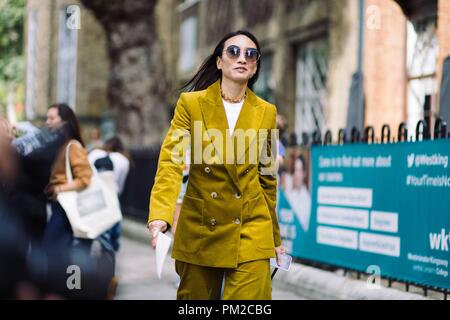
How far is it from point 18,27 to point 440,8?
33442mm

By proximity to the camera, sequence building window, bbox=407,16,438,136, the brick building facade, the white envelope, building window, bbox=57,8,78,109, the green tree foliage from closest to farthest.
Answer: the white envelope
building window, bbox=407,16,438,136
the brick building facade
building window, bbox=57,8,78,109
the green tree foliage

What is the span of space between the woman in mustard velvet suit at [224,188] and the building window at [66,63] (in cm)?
3255

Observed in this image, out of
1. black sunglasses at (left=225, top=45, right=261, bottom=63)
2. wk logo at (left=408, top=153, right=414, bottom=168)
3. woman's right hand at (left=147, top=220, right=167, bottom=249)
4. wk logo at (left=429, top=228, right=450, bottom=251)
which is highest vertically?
black sunglasses at (left=225, top=45, right=261, bottom=63)

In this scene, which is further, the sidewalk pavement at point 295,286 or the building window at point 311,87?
the building window at point 311,87

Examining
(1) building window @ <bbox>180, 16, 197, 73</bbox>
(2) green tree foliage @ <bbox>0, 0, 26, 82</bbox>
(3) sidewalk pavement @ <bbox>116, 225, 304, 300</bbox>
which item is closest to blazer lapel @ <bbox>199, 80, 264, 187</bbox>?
(3) sidewalk pavement @ <bbox>116, 225, 304, 300</bbox>

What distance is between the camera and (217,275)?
4875 millimetres

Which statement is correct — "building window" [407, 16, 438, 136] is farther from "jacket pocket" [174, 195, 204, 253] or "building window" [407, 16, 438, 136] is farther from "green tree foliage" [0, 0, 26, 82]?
"green tree foliage" [0, 0, 26, 82]

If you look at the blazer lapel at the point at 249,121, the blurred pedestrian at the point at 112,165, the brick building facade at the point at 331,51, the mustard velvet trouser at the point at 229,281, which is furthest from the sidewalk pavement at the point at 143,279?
the blazer lapel at the point at 249,121

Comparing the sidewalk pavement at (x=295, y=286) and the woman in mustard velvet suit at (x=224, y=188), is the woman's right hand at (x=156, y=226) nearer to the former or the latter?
the woman in mustard velvet suit at (x=224, y=188)

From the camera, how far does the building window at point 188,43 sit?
27.1 metres

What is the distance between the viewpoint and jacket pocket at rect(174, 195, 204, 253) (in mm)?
4805

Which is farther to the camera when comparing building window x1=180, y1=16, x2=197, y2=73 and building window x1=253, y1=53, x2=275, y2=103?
building window x1=180, y1=16, x2=197, y2=73

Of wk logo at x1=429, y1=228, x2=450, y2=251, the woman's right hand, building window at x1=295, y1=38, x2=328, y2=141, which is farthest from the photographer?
building window at x1=295, y1=38, x2=328, y2=141
